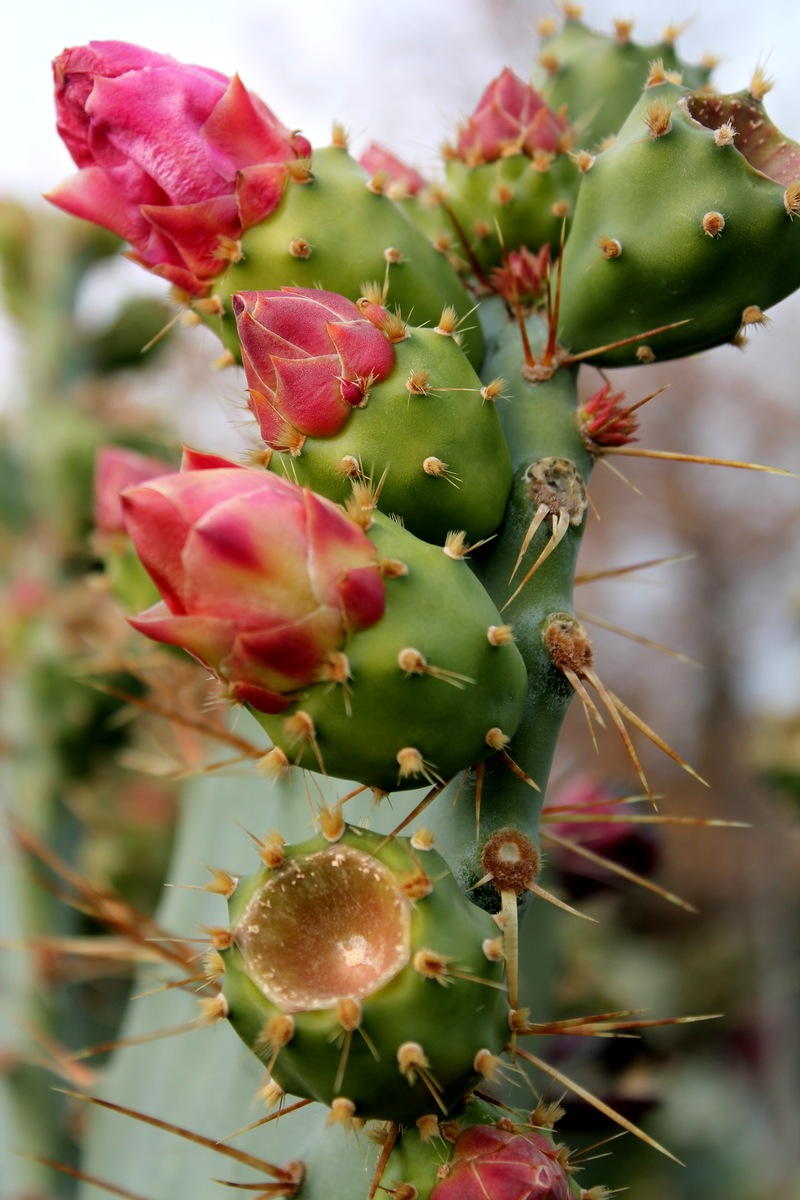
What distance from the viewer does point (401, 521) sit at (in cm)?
82

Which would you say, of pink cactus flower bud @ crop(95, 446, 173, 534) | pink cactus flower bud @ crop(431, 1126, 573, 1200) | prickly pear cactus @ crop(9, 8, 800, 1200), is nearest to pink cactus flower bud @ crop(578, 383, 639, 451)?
prickly pear cactus @ crop(9, 8, 800, 1200)

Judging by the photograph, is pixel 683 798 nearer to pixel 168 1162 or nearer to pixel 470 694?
pixel 168 1162

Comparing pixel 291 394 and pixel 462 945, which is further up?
A: pixel 291 394

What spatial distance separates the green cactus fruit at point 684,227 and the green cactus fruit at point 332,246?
Result: 0.50ft

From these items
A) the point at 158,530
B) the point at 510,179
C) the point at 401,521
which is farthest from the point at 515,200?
the point at 158,530

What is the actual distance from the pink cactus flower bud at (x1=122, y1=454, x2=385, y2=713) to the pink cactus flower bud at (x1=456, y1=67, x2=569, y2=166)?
617 mm

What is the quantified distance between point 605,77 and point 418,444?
2.23ft

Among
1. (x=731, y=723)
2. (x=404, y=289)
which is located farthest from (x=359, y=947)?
(x=731, y=723)

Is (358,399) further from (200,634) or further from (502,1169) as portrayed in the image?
(502,1169)

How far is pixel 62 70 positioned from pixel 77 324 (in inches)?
72.0

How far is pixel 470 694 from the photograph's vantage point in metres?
0.72

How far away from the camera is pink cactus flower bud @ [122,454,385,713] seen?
665mm

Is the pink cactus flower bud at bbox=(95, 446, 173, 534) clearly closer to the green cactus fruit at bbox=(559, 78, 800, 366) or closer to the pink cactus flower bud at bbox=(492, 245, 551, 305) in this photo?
the pink cactus flower bud at bbox=(492, 245, 551, 305)

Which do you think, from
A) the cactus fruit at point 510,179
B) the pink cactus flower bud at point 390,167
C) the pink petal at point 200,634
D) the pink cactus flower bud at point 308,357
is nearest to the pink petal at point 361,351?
the pink cactus flower bud at point 308,357
